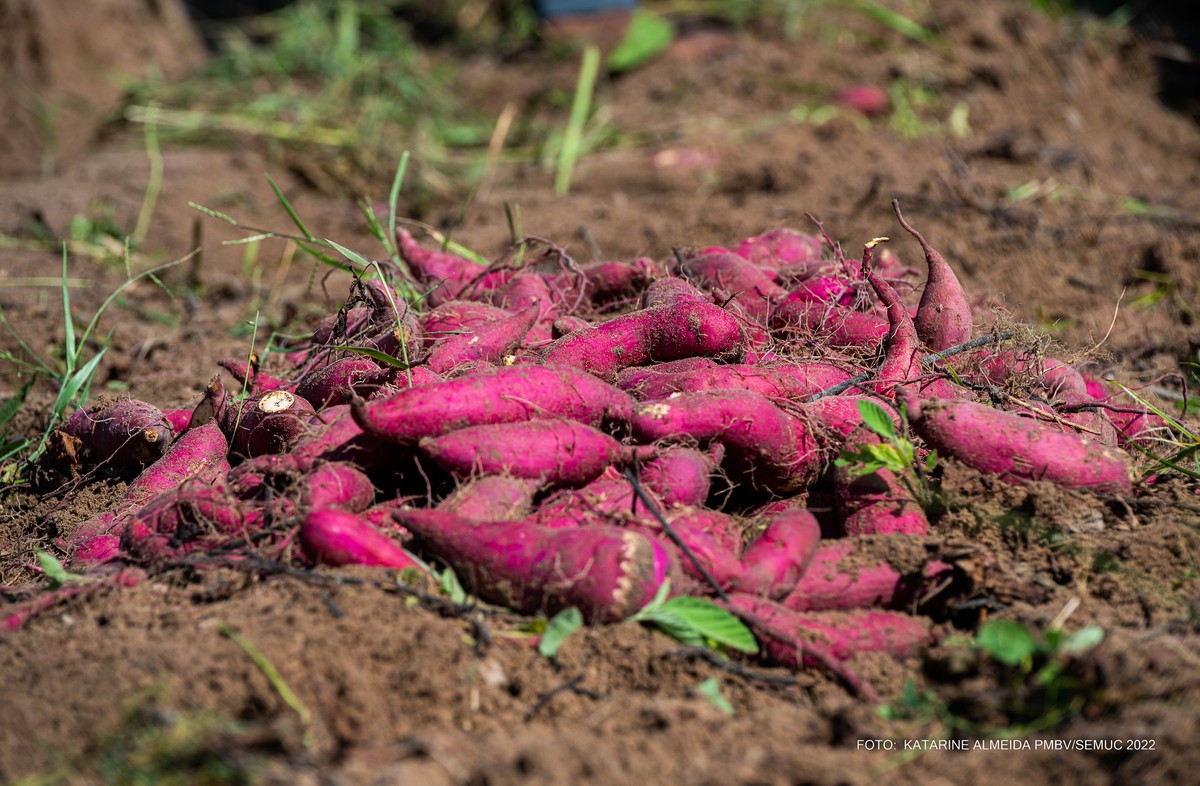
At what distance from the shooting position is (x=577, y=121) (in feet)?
19.6

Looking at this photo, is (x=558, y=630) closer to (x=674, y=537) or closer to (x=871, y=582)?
(x=674, y=537)

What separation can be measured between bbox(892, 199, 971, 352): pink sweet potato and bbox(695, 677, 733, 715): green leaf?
1181 millimetres

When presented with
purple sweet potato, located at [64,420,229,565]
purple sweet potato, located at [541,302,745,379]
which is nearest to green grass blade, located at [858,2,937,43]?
purple sweet potato, located at [541,302,745,379]

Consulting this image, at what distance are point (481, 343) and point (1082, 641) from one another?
149 cm

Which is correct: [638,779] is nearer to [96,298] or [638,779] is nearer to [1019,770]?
→ [1019,770]

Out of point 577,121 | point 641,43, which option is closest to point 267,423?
point 577,121

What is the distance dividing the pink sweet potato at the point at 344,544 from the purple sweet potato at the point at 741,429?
0.59m

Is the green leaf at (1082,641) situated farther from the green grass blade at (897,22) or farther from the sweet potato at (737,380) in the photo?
the green grass blade at (897,22)

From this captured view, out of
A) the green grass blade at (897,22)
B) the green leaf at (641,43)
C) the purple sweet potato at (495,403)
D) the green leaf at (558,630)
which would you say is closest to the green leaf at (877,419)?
the purple sweet potato at (495,403)

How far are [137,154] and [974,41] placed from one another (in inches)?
207

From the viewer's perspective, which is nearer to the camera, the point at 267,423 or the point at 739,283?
the point at 267,423

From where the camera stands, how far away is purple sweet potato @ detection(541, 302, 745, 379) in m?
2.47

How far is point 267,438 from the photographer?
94.1 inches

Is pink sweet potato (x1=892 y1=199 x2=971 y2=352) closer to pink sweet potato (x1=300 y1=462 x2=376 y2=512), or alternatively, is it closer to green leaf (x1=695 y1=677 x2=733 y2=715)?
green leaf (x1=695 y1=677 x2=733 y2=715)
